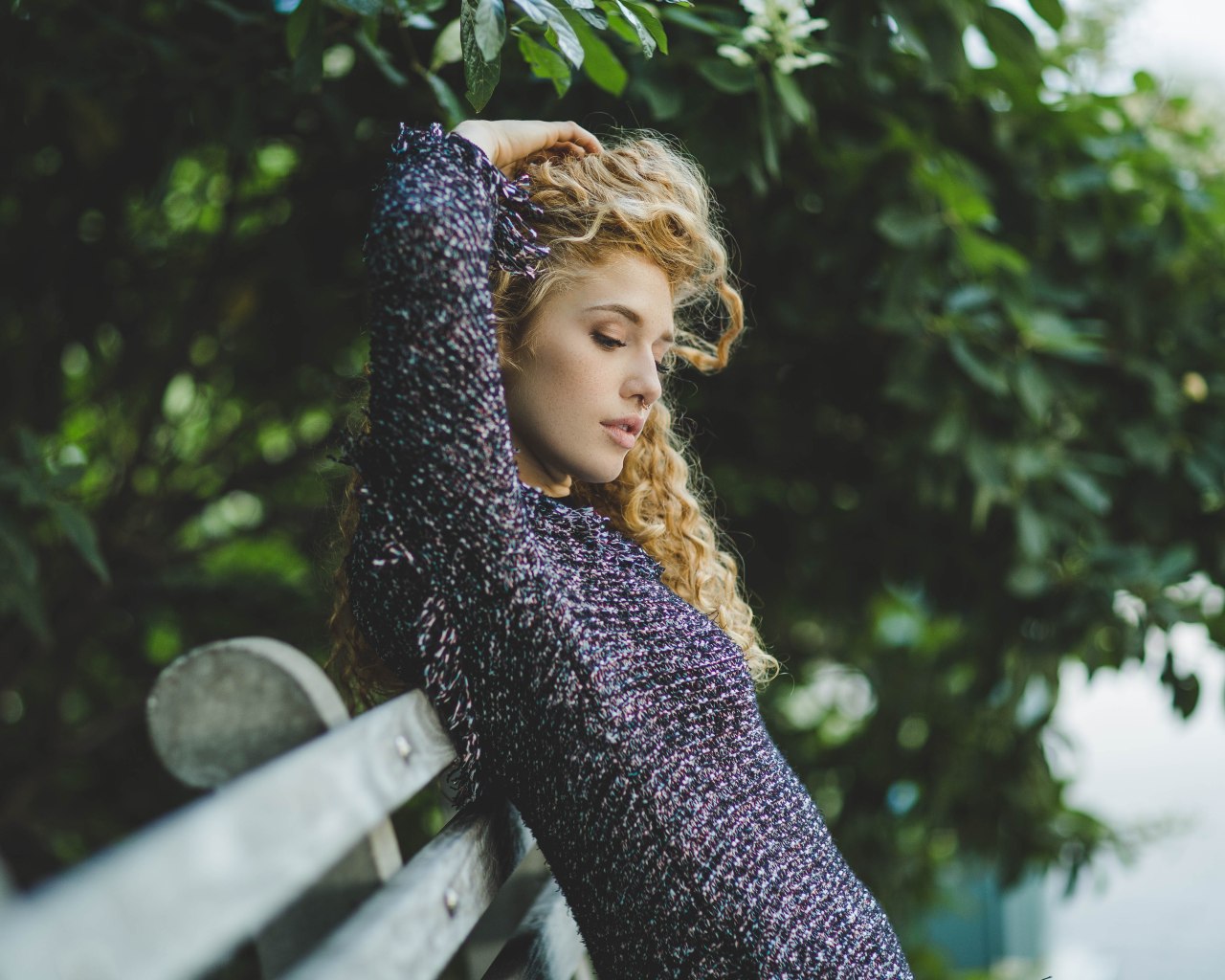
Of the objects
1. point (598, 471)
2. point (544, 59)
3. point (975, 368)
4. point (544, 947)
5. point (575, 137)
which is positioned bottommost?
point (544, 947)

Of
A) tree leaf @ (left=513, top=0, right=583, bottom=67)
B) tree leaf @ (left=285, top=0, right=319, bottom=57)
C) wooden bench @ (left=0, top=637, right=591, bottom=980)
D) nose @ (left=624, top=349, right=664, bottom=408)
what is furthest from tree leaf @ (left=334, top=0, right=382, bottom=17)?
wooden bench @ (left=0, top=637, right=591, bottom=980)

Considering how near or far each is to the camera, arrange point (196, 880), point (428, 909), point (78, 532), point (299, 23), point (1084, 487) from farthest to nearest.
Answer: point (1084, 487), point (78, 532), point (299, 23), point (428, 909), point (196, 880)

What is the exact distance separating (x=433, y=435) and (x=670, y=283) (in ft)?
1.52

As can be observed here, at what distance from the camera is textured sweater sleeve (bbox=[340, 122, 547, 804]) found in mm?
943

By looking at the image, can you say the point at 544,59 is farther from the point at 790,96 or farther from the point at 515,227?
the point at 790,96

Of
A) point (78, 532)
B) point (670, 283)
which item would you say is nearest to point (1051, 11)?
point (670, 283)

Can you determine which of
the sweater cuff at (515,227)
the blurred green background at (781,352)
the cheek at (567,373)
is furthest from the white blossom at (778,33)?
the cheek at (567,373)

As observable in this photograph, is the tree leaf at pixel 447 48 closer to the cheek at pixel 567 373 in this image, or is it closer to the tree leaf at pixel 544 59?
the tree leaf at pixel 544 59

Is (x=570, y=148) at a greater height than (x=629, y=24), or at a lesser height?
lesser

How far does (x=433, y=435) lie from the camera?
3.10ft

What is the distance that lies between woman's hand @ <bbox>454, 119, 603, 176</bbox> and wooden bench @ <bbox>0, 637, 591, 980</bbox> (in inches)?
21.7

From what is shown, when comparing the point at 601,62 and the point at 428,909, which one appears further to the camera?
the point at 601,62

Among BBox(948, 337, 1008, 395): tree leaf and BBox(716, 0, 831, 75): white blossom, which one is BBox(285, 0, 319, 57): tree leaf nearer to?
BBox(716, 0, 831, 75): white blossom

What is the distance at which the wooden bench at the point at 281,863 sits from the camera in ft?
1.36
